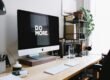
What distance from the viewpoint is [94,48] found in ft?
11.0

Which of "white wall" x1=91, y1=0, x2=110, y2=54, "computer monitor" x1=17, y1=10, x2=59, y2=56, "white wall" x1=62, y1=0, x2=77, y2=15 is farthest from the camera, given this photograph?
"white wall" x1=91, y1=0, x2=110, y2=54

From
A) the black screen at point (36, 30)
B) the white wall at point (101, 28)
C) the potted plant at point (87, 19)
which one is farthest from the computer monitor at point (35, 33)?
the white wall at point (101, 28)

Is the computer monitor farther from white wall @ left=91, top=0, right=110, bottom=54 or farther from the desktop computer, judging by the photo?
white wall @ left=91, top=0, right=110, bottom=54

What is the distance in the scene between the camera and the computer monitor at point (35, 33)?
1642 millimetres

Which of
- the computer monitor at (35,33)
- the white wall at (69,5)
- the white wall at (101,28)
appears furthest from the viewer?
the white wall at (101,28)

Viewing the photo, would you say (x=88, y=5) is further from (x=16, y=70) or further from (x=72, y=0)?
(x=16, y=70)

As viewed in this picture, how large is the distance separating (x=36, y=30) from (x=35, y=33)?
0.14ft

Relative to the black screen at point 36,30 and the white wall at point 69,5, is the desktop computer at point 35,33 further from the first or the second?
the white wall at point 69,5

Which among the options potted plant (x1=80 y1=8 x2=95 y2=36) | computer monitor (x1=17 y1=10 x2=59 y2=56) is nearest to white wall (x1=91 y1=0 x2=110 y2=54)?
potted plant (x1=80 y1=8 x2=95 y2=36)

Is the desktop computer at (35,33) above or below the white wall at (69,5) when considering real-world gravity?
below

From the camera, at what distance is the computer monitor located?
1.64 meters

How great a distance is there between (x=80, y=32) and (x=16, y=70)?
179 cm

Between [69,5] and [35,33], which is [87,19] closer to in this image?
[69,5]

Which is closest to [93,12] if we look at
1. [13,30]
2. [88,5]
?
[88,5]
